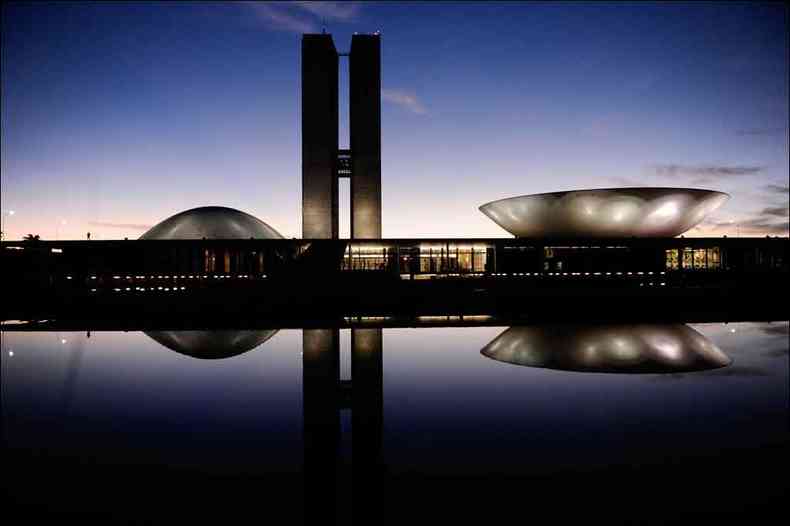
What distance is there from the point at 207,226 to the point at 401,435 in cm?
3754

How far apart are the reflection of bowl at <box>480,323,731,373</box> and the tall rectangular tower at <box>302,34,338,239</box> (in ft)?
122

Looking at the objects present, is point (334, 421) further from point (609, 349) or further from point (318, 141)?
point (318, 141)

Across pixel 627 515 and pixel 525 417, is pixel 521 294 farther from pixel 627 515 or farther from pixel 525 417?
pixel 627 515

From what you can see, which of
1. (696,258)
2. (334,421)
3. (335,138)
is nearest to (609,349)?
(334,421)

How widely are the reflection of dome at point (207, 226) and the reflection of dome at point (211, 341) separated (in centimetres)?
2998

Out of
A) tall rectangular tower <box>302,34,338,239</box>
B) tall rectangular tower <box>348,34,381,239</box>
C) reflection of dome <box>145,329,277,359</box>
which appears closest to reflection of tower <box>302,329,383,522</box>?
reflection of dome <box>145,329,277,359</box>

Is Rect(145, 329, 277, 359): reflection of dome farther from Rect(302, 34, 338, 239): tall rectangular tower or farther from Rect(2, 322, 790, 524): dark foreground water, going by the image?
Rect(302, 34, 338, 239): tall rectangular tower

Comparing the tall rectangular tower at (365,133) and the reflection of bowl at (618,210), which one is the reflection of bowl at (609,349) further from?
the tall rectangular tower at (365,133)

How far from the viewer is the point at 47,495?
8.01 feet

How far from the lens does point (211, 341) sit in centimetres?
761

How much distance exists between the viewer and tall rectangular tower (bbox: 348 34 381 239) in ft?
147

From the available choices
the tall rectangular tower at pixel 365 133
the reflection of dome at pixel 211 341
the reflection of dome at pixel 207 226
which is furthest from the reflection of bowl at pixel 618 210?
the reflection of dome at pixel 207 226

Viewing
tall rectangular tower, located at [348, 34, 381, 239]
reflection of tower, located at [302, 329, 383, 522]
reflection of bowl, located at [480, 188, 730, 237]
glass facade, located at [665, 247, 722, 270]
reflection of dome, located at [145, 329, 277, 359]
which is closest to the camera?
reflection of tower, located at [302, 329, 383, 522]

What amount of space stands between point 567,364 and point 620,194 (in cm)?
2075
